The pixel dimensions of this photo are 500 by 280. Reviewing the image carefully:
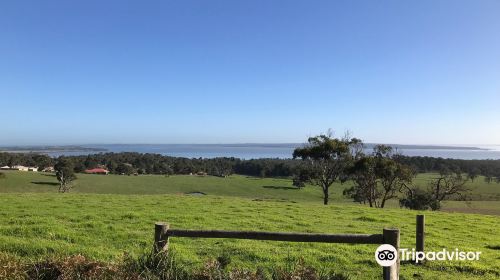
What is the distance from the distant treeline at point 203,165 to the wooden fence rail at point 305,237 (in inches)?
3446

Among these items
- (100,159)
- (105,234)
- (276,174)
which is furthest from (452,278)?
(100,159)

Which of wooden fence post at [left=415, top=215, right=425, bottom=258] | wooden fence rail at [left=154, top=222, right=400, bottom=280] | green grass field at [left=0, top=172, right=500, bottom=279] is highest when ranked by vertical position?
wooden fence rail at [left=154, top=222, right=400, bottom=280]

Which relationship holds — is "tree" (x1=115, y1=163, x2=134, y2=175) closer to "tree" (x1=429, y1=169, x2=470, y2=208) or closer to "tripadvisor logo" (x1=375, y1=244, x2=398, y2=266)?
"tree" (x1=429, y1=169, x2=470, y2=208)

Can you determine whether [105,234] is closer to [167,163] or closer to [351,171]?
[351,171]

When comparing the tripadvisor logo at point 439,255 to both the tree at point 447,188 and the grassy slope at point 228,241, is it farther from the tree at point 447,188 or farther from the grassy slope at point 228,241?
the tree at point 447,188

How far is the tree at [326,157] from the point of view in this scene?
45281mm

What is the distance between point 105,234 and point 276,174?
327ft

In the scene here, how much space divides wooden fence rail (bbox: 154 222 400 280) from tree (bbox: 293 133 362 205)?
38721 millimetres

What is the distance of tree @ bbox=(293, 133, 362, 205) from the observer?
45281 mm

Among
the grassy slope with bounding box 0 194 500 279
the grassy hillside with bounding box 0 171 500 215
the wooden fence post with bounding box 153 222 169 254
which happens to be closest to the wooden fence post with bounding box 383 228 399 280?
the grassy slope with bounding box 0 194 500 279

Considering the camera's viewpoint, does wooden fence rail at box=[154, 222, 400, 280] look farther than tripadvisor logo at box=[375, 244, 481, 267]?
No

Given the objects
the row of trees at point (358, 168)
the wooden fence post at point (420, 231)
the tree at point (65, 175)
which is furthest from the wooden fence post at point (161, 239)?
the tree at point (65, 175)

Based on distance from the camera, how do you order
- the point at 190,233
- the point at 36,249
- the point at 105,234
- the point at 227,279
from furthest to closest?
1. the point at 105,234
2. the point at 36,249
3. the point at 190,233
4. the point at 227,279

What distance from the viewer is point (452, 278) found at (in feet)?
29.3
